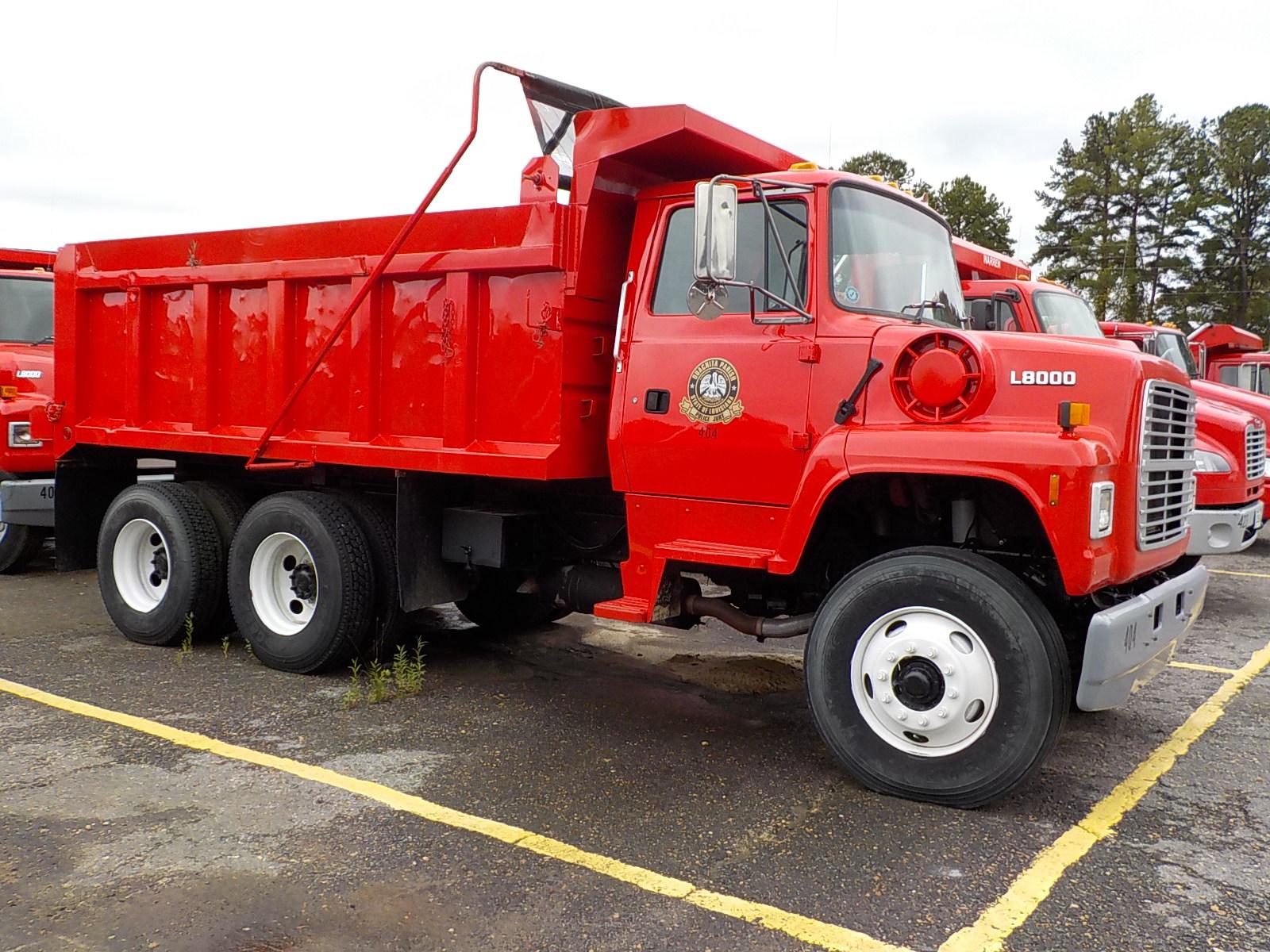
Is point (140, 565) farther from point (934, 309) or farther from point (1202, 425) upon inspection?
point (1202, 425)

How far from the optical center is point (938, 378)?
4289 millimetres

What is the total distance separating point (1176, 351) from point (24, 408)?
1077 centimetres

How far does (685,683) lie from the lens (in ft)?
20.4

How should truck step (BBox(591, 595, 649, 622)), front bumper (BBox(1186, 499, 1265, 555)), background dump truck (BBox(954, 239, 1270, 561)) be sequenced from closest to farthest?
truck step (BBox(591, 595, 649, 622)) → front bumper (BBox(1186, 499, 1265, 555)) → background dump truck (BBox(954, 239, 1270, 561))

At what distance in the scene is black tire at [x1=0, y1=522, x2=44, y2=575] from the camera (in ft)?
30.1

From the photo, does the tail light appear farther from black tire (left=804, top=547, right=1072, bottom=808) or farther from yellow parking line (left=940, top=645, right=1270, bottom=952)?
yellow parking line (left=940, top=645, right=1270, bottom=952)

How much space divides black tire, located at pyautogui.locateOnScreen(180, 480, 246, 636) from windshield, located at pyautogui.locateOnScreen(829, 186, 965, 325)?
14.0 feet

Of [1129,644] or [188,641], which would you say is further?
[188,641]

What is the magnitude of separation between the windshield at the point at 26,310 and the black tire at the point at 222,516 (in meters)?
4.16

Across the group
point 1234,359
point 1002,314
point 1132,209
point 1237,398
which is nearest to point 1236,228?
point 1132,209

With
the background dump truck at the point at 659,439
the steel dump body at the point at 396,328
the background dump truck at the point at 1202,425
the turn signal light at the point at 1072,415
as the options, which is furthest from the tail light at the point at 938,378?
the background dump truck at the point at 1202,425

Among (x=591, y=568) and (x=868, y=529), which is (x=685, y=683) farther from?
(x=868, y=529)

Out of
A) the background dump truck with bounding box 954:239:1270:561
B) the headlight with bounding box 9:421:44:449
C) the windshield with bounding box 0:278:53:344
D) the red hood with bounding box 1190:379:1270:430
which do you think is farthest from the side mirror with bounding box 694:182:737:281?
the windshield with bounding box 0:278:53:344

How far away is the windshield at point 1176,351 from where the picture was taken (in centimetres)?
1045
